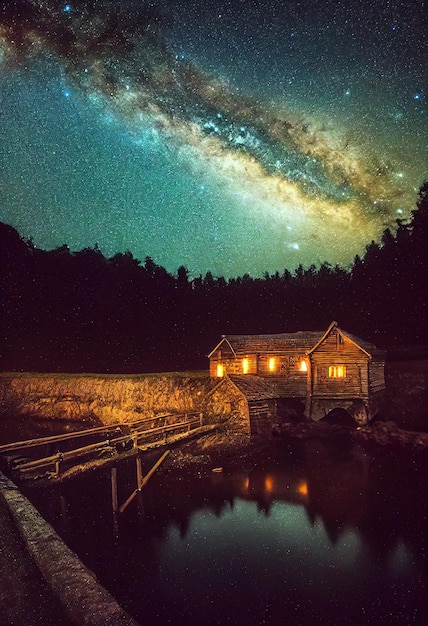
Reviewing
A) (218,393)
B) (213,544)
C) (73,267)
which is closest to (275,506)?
(213,544)

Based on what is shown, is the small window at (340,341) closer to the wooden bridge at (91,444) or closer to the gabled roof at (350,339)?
the gabled roof at (350,339)

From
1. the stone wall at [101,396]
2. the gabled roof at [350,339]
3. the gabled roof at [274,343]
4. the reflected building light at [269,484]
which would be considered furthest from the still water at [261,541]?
Answer: the gabled roof at [274,343]

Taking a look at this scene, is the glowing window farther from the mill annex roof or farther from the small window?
the mill annex roof

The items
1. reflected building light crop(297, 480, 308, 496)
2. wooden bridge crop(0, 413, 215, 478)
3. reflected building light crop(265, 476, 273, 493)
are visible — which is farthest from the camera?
reflected building light crop(265, 476, 273, 493)

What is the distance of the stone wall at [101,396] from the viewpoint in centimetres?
3419

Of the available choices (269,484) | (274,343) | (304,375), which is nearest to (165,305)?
(274,343)

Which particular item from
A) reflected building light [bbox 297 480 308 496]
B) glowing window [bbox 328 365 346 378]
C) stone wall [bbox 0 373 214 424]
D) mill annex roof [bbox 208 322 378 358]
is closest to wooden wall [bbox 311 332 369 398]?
glowing window [bbox 328 365 346 378]

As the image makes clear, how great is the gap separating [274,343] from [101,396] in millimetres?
16736

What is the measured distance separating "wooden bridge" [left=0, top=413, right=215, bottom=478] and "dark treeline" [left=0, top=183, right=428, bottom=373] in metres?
18.4

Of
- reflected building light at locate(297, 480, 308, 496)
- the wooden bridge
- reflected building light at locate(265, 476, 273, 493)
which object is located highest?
the wooden bridge

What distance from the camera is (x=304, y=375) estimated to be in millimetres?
36344

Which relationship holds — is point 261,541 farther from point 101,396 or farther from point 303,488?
point 101,396

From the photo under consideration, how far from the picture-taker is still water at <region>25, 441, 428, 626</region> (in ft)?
42.6

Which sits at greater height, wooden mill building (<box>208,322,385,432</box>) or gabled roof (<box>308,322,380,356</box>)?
gabled roof (<box>308,322,380,356</box>)
